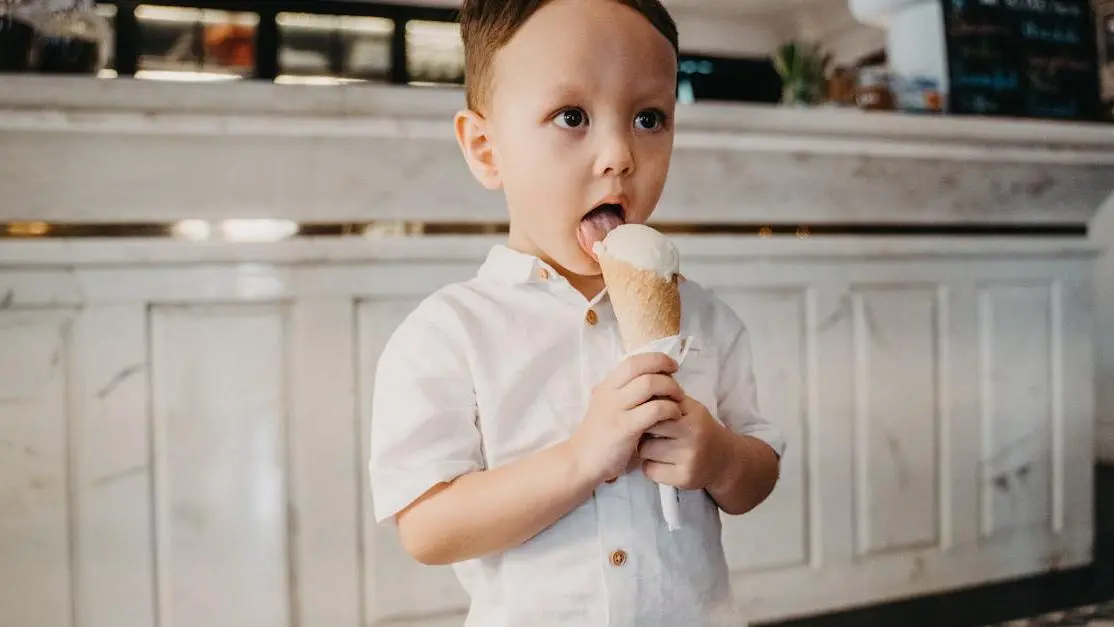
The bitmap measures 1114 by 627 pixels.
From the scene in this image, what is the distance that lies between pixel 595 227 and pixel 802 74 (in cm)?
140

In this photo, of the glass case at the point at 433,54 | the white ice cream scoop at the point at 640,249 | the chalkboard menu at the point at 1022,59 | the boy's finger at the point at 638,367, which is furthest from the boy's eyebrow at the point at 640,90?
the glass case at the point at 433,54

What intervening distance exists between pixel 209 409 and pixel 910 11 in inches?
72.7

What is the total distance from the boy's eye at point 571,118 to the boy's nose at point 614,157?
0.10ft

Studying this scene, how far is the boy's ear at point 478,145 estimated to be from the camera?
2.37ft

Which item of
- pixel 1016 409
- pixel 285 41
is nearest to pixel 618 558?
pixel 1016 409

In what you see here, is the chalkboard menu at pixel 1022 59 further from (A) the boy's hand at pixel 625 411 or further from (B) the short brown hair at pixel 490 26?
(A) the boy's hand at pixel 625 411

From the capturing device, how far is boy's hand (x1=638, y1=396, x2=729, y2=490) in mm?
613

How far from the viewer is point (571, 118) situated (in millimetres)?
651

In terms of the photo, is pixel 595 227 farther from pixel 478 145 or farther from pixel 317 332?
pixel 317 332

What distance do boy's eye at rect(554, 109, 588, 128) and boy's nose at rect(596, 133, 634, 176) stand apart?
0.03 m

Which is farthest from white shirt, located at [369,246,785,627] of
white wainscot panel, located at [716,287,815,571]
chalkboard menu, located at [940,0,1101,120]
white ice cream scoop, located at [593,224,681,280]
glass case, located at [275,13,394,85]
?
glass case, located at [275,13,394,85]

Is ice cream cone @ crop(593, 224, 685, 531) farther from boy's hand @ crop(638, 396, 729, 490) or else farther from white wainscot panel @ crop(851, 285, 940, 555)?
white wainscot panel @ crop(851, 285, 940, 555)

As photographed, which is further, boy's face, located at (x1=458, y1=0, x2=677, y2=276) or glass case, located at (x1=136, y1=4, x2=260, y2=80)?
glass case, located at (x1=136, y1=4, x2=260, y2=80)

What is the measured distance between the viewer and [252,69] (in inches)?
163
